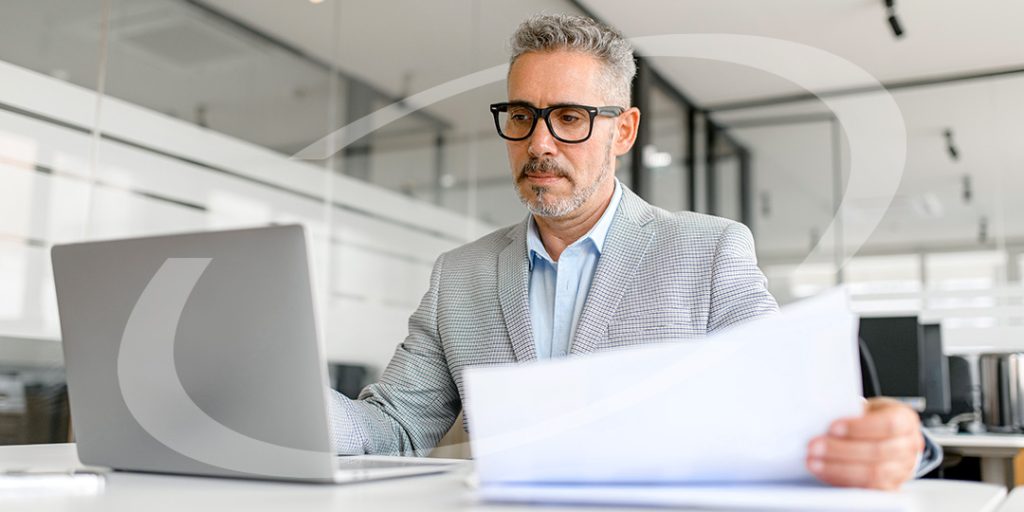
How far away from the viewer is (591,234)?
1705mm

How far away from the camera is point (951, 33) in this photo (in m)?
5.72

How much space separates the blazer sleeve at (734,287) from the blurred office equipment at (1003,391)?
98.5 inches

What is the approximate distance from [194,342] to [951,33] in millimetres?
5818

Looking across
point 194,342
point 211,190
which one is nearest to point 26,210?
point 211,190

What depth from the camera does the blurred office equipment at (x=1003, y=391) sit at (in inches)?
143

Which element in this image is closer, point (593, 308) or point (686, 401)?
point (686, 401)

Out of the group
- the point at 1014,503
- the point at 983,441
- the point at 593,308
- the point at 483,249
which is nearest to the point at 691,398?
the point at 1014,503

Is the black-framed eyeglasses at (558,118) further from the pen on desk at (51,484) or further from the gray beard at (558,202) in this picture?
the pen on desk at (51,484)

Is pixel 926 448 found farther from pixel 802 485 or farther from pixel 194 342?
pixel 194 342

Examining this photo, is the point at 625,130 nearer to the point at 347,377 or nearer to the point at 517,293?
the point at 517,293

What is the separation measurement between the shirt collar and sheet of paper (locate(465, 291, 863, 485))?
98 centimetres

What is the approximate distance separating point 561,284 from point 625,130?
0.39 metres

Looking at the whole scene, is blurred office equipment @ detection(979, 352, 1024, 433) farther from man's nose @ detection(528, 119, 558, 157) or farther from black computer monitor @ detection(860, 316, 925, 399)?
man's nose @ detection(528, 119, 558, 157)

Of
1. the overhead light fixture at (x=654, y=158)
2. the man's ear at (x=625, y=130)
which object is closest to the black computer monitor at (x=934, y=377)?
the overhead light fixture at (x=654, y=158)
